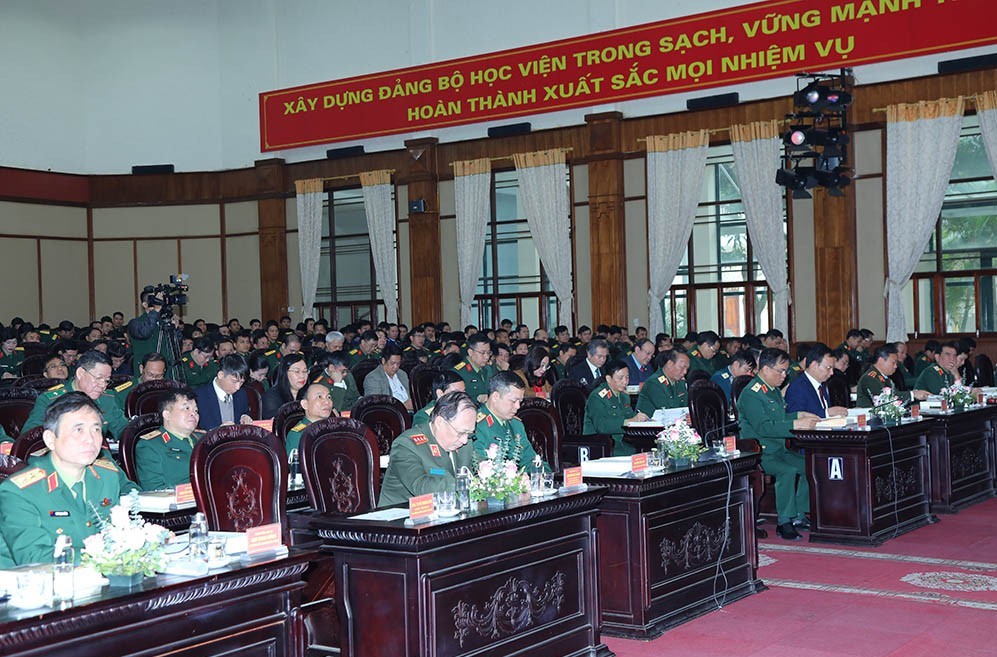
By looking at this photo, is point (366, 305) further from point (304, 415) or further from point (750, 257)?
point (304, 415)

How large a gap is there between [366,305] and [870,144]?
28.3ft

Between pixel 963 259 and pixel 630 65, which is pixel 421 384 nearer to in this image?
pixel 630 65

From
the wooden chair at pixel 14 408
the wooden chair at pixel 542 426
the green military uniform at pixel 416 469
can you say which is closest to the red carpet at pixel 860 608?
the green military uniform at pixel 416 469

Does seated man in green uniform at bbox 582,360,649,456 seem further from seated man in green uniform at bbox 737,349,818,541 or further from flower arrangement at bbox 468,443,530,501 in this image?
flower arrangement at bbox 468,443,530,501

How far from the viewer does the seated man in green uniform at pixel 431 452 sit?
4.50 meters

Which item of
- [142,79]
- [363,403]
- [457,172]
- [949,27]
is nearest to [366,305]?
[457,172]

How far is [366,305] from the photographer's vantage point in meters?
18.6

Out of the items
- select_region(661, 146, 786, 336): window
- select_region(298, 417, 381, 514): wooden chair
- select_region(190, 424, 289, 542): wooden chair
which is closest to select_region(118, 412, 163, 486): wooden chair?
select_region(190, 424, 289, 542): wooden chair

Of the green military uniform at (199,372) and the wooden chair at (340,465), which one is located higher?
the green military uniform at (199,372)

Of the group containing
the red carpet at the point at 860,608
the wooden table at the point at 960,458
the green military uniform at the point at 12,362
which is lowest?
the red carpet at the point at 860,608

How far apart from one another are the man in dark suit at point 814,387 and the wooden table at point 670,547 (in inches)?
75.2

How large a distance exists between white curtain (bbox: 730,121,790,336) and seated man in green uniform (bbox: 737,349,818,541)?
7.42 meters

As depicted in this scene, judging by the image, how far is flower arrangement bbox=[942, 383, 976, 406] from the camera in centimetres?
863

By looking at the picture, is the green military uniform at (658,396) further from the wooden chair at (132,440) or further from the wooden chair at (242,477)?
the wooden chair at (242,477)
